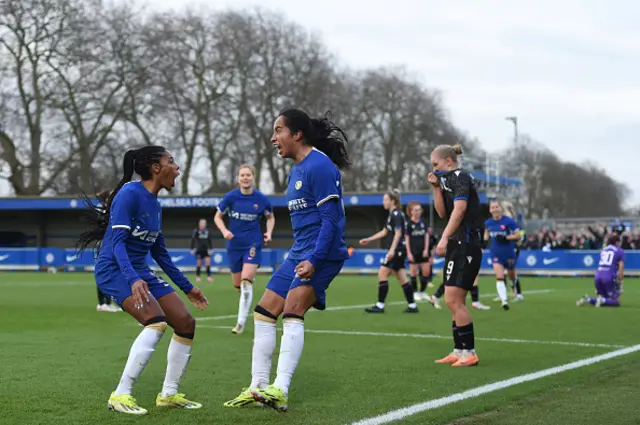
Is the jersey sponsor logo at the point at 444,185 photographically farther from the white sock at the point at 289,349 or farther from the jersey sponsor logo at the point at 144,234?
the jersey sponsor logo at the point at 144,234

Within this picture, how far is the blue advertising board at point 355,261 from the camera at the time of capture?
3198 cm

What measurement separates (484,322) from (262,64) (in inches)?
1547

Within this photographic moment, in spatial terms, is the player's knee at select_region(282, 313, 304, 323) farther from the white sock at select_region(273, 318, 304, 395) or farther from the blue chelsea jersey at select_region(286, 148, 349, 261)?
the blue chelsea jersey at select_region(286, 148, 349, 261)

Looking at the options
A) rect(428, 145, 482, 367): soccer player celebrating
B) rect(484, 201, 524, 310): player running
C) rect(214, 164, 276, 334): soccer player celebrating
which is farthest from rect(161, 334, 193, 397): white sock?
rect(484, 201, 524, 310): player running

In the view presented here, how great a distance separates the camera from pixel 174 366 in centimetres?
638

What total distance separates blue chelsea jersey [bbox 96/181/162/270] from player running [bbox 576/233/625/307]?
12.5 m

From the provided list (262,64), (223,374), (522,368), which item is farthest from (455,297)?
(262,64)

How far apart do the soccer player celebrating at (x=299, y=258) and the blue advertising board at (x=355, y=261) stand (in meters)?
23.7

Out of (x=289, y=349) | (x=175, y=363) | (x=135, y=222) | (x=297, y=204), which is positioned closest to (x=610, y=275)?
(x=297, y=204)

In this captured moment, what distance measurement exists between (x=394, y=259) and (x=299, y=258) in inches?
380

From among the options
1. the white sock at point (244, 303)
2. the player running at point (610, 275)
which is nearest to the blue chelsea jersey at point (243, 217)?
the white sock at point (244, 303)

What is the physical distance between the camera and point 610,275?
1709 centimetres

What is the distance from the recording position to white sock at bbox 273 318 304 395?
628 centimetres

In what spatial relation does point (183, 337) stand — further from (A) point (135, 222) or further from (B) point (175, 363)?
(A) point (135, 222)
